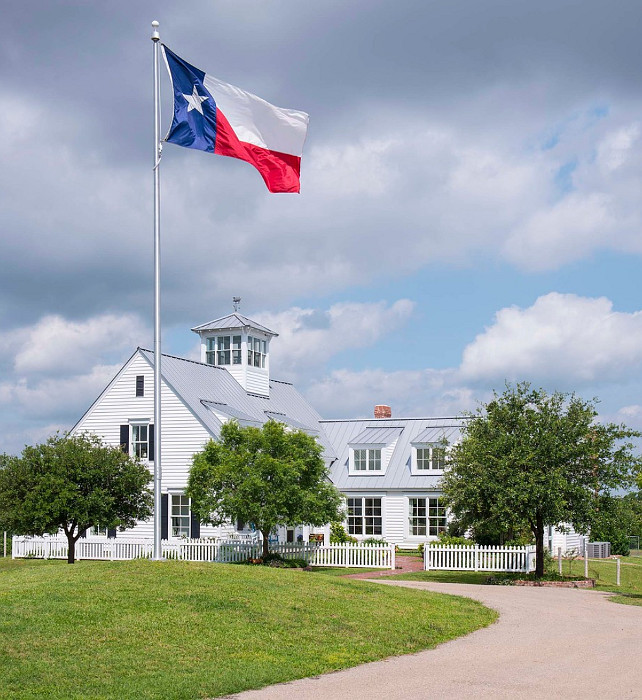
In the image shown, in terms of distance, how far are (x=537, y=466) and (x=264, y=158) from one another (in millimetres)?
12055

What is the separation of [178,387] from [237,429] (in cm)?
741

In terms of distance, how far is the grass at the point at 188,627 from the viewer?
428 inches

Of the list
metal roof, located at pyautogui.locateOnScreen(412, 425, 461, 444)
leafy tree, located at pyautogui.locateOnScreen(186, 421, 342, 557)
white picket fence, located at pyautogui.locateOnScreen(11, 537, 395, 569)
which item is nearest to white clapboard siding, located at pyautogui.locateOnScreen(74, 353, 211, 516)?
white picket fence, located at pyautogui.locateOnScreen(11, 537, 395, 569)

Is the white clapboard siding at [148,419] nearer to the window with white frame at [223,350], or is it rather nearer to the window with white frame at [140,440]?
the window with white frame at [140,440]

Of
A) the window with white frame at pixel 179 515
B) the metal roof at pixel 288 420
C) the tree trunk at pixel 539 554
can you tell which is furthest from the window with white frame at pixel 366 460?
the tree trunk at pixel 539 554

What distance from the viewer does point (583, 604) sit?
20.7 metres

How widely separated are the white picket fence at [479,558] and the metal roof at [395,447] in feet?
33.9

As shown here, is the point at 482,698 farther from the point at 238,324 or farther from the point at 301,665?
the point at 238,324

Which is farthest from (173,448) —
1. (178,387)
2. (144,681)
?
(144,681)

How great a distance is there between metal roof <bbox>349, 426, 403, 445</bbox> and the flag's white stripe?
83.8 feet

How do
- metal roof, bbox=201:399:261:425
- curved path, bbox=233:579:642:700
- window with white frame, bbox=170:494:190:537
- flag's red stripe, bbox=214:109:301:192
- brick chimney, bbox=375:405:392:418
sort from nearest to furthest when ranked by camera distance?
curved path, bbox=233:579:642:700
flag's red stripe, bbox=214:109:301:192
window with white frame, bbox=170:494:190:537
metal roof, bbox=201:399:261:425
brick chimney, bbox=375:405:392:418

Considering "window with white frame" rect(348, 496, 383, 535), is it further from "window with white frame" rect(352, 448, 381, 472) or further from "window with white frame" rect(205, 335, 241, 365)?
"window with white frame" rect(205, 335, 241, 365)

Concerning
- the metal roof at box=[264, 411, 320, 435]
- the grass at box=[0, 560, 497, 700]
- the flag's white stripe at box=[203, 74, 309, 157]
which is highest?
the flag's white stripe at box=[203, 74, 309, 157]

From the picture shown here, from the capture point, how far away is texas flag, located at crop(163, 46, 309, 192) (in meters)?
19.0
